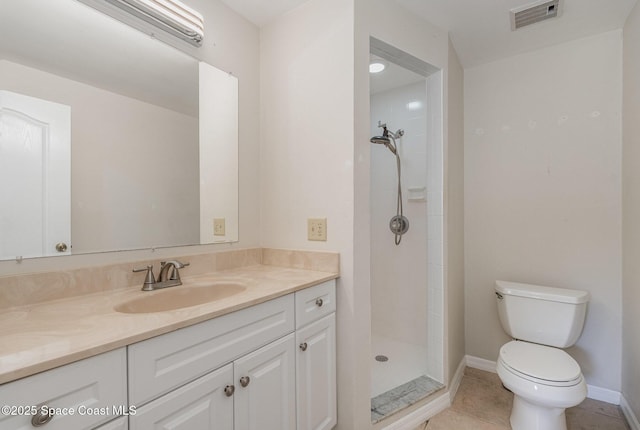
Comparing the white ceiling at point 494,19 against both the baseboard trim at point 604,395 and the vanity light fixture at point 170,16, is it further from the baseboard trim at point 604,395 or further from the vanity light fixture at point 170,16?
the baseboard trim at point 604,395

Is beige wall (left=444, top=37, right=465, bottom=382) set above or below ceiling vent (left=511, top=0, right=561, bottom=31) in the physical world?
below

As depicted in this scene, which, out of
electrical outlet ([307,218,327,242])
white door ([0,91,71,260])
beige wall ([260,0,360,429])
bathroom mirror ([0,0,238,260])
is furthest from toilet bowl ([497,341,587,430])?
white door ([0,91,71,260])

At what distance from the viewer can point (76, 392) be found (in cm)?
65

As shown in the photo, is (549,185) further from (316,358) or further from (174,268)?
(174,268)

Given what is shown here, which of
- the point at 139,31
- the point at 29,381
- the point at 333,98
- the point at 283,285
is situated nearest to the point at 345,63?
the point at 333,98

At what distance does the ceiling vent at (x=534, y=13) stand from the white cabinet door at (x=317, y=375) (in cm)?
202

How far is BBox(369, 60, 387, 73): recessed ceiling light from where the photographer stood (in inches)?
82.4

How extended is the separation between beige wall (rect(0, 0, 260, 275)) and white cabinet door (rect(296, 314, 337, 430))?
2.23 ft

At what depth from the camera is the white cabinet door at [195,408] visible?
77cm

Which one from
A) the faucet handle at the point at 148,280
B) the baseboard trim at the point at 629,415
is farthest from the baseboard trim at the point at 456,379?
the faucet handle at the point at 148,280

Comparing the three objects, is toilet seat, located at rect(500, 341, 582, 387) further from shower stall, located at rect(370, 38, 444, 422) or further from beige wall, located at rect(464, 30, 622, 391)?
beige wall, located at rect(464, 30, 622, 391)

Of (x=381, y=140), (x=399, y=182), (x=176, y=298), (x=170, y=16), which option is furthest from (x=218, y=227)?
(x=399, y=182)

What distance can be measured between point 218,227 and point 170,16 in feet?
3.38

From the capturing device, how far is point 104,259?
3.92ft
